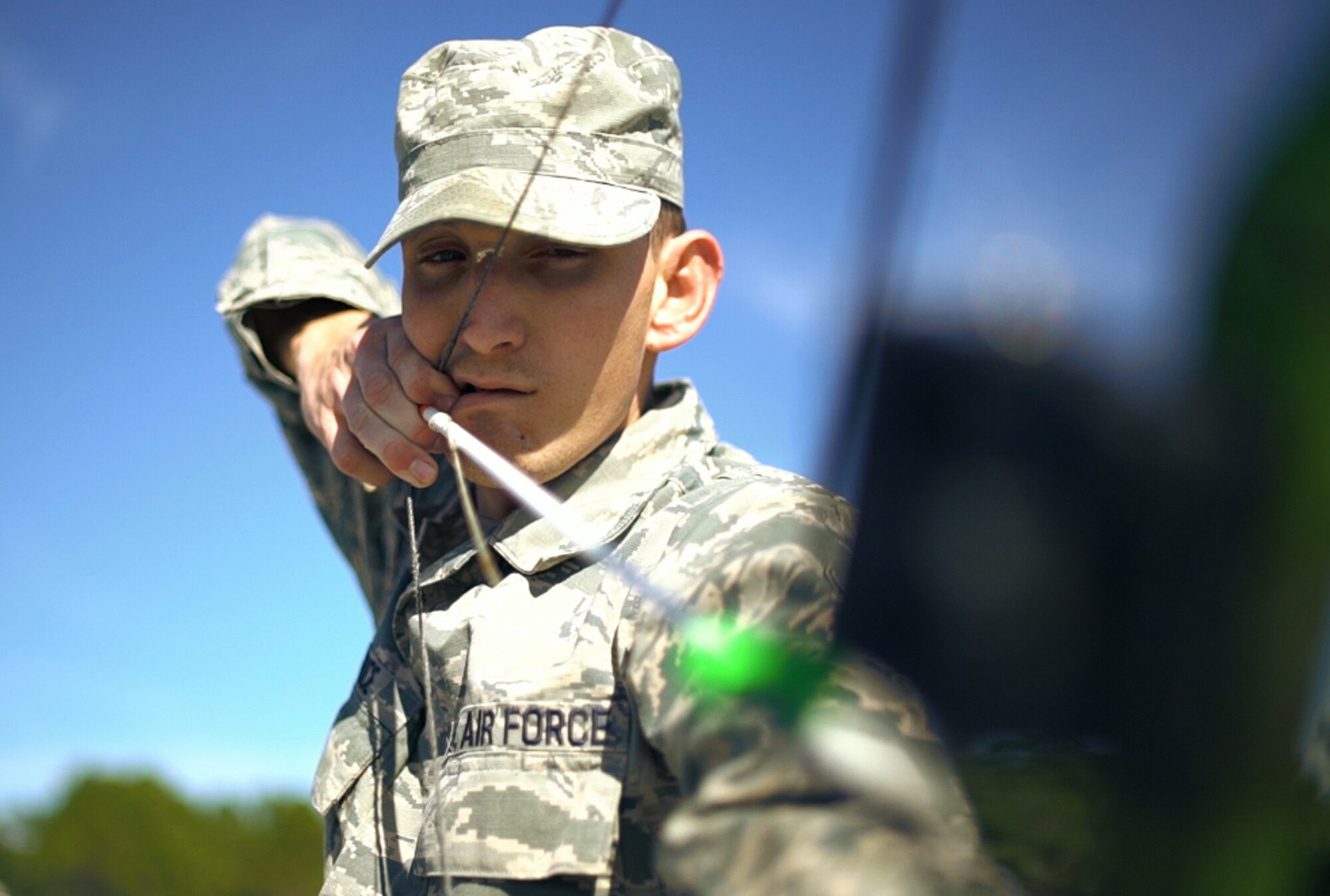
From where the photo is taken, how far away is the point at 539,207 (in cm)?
184

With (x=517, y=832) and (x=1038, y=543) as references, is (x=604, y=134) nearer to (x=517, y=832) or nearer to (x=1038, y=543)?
(x=517, y=832)

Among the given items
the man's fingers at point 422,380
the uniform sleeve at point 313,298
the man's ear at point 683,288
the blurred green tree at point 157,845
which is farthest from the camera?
the blurred green tree at point 157,845

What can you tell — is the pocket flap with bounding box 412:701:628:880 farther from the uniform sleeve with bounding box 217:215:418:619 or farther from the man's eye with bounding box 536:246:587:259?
the uniform sleeve with bounding box 217:215:418:619

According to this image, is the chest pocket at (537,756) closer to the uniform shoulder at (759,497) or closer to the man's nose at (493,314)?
the uniform shoulder at (759,497)

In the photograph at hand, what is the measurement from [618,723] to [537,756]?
0.13 m

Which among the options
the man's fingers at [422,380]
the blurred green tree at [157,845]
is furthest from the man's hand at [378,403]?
the blurred green tree at [157,845]

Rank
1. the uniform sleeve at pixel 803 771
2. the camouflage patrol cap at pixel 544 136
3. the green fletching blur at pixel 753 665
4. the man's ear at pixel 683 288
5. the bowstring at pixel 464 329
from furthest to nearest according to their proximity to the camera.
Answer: the man's ear at pixel 683 288 < the camouflage patrol cap at pixel 544 136 < the bowstring at pixel 464 329 < the green fletching blur at pixel 753 665 < the uniform sleeve at pixel 803 771

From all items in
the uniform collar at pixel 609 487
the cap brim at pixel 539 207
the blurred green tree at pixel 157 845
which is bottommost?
the blurred green tree at pixel 157 845

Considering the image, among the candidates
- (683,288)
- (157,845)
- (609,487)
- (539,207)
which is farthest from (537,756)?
(157,845)

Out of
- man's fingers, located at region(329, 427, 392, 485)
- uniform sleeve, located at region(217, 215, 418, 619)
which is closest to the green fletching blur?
man's fingers, located at region(329, 427, 392, 485)

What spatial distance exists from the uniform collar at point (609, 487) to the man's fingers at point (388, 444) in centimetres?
16

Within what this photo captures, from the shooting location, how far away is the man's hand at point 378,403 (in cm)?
200

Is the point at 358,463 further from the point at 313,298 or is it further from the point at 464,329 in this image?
the point at 313,298

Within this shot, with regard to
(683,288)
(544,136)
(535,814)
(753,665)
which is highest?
(544,136)
